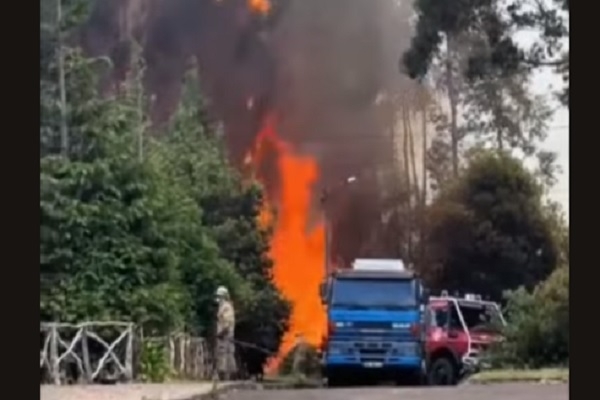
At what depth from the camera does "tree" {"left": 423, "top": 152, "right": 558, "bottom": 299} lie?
37.8 metres

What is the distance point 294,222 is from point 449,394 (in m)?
26.7

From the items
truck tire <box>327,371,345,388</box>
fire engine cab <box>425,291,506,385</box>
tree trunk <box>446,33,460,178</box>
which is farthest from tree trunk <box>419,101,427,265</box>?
truck tire <box>327,371,345,388</box>

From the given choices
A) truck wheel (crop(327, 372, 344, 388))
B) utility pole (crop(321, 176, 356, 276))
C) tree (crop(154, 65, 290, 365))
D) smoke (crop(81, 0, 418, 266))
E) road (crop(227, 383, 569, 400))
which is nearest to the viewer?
road (crop(227, 383, 569, 400))

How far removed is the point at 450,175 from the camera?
4075 centimetres

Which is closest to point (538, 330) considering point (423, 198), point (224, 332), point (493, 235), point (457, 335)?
point (224, 332)

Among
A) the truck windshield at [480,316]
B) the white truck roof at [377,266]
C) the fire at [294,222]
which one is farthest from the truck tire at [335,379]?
the fire at [294,222]

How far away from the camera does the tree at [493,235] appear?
37.8 meters

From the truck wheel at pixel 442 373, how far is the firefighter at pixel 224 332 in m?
3.74

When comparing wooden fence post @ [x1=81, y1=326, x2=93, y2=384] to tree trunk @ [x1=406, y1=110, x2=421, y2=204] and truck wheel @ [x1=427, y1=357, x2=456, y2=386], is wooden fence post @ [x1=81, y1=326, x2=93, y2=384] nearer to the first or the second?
truck wheel @ [x1=427, y1=357, x2=456, y2=386]

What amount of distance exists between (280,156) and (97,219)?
22.4 meters

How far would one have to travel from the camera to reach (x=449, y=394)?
1598cm

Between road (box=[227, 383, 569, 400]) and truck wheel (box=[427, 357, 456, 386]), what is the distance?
7.75m

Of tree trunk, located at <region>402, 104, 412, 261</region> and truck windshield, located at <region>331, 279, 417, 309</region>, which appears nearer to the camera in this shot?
truck windshield, located at <region>331, 279, 417, 309</region>

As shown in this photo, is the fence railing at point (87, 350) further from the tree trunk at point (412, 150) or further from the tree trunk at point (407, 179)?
the tree trunk at point (412, 150)
